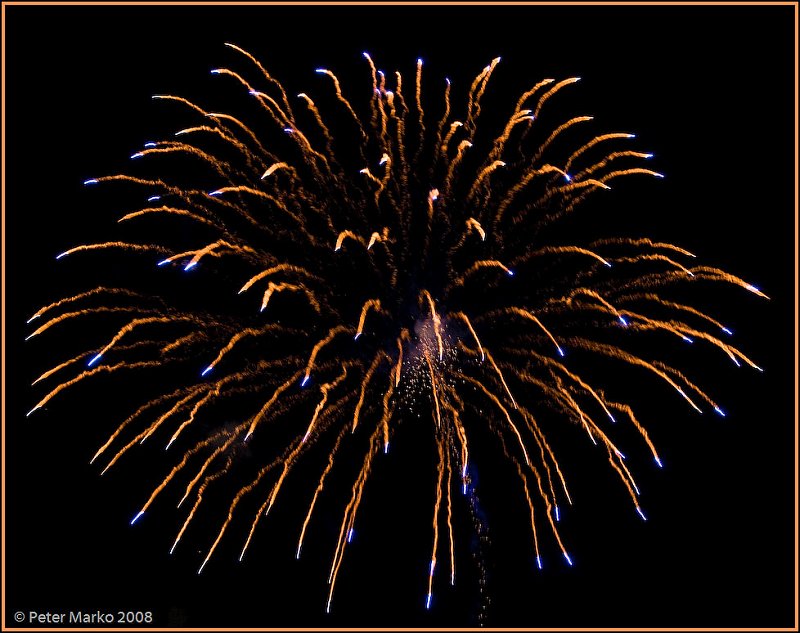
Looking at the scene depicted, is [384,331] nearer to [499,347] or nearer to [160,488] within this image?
[499,347]

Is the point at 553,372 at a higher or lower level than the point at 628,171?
lower

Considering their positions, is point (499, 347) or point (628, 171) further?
point (499, 347)

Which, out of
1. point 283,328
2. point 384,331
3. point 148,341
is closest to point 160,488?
point 148,341

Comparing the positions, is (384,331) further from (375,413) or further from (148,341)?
(148,341)

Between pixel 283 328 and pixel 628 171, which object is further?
pixel 283 328

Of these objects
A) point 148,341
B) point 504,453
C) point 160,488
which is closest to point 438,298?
point 504,453

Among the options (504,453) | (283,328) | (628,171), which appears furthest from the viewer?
(504,453)

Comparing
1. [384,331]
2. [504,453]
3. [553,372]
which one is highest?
[384,331]

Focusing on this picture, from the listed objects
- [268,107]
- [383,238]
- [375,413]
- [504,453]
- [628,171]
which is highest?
[268,107]

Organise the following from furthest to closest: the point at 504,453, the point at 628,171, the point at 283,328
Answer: the point at 504,453, the point at 283,328, the point at 628,171
